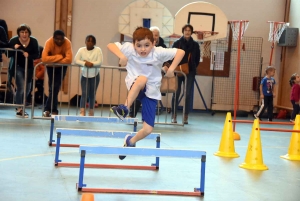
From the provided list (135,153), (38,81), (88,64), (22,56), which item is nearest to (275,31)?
(88,64)

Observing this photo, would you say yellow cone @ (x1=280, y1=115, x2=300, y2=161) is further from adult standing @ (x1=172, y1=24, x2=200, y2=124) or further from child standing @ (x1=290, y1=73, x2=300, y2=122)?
child standing @ (x1=290, y1=73, x2=300, y2=122)

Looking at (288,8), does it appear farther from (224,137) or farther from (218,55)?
(224,137)

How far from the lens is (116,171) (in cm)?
562

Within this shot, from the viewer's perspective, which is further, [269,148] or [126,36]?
[126,36]

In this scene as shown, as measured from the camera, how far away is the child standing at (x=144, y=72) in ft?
17.0

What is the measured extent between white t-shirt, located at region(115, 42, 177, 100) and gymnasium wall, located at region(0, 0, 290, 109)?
9.42 metres

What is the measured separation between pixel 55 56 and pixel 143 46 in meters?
5.05

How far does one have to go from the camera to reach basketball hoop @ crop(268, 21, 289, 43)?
1430 cm

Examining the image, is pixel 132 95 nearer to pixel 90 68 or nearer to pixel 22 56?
pixel 90 68

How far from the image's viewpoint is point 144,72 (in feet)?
17.5

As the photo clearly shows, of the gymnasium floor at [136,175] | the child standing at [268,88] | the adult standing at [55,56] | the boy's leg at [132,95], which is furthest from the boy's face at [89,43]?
the boy's leg at [132,95]

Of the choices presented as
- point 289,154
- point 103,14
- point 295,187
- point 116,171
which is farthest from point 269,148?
point 103,14

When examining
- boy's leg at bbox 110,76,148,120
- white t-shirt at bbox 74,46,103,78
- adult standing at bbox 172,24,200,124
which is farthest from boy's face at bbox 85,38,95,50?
boy's leg at bbox 110,76,148,120

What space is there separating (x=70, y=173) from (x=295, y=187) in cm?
232
